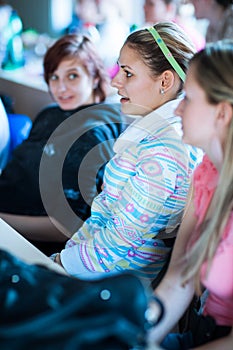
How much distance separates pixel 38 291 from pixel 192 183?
389 millimetres

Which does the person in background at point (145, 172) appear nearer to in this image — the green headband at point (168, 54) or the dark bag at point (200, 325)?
the green headband at point (168, 54)

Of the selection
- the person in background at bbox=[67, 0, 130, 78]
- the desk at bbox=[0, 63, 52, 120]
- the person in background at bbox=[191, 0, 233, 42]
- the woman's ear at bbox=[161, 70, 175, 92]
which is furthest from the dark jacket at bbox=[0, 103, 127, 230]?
the person in background at bbox=[67, 0, 130, 78]

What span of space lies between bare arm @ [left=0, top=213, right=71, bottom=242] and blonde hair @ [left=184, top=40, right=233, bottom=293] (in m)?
0.69

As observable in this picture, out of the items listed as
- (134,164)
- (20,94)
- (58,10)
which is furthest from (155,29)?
(58,10)

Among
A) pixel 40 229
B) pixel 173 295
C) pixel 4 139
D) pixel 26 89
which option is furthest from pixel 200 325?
pixel 26 89

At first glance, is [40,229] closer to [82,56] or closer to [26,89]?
[82,56]

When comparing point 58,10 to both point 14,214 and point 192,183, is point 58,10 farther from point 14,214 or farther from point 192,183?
point 192,183

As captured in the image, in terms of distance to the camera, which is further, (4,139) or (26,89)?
(26,89)

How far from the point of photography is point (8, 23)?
261cm

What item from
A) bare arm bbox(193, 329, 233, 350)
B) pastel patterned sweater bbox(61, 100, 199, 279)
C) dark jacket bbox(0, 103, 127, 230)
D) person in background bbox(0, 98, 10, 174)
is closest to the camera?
bare arm bbox(193, 329, 233, 350)

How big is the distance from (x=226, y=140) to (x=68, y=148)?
78 cm

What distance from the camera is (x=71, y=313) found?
68cm

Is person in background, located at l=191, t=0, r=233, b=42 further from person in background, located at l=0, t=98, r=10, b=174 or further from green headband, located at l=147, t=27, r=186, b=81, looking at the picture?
green headband, located at l=147, t=27, r=186, b=81

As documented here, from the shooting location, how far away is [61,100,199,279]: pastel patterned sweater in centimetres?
101
